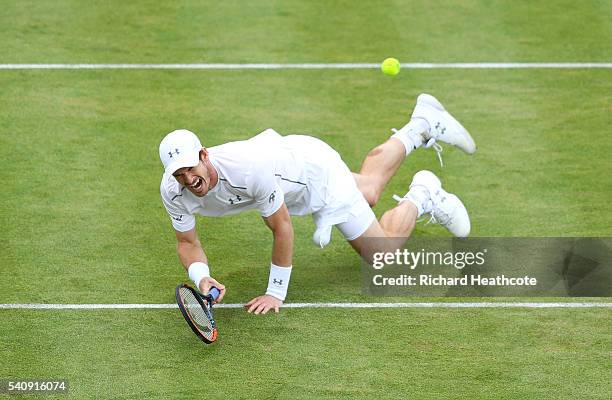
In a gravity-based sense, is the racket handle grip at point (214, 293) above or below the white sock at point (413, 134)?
below

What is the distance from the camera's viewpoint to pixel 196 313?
27.6 ft

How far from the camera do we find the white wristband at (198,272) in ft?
28.6

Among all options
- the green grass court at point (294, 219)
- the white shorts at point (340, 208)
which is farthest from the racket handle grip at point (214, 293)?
the white shorts at point (340, 208)

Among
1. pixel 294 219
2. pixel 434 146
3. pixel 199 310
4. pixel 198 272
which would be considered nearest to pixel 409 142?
pixel 434 146

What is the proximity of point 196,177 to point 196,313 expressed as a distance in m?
0.90

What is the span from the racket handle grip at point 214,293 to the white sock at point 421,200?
209 cm

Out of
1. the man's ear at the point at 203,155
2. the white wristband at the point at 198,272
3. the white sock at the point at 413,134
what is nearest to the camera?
the man's ear at the point at 203,155

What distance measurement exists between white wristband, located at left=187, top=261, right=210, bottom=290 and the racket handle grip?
21cm

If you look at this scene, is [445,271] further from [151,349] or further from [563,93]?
[563,93]

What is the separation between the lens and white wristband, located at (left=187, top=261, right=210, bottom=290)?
28.6ft

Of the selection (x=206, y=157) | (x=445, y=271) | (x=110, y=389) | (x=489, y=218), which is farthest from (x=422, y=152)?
(x=110, y=389)

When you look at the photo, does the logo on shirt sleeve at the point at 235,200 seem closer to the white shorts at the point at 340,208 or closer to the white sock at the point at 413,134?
the white shorts at the point at 340,208

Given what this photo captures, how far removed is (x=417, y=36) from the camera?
13.6m

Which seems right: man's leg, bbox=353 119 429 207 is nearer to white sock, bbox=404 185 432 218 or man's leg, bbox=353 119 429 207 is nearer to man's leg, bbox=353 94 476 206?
man's leg, bbox=353 94 476 206
